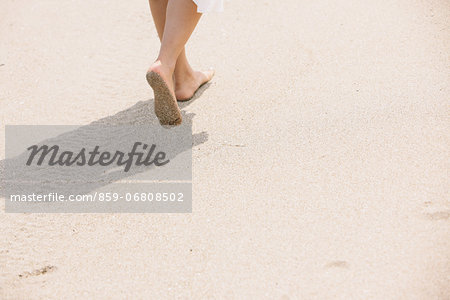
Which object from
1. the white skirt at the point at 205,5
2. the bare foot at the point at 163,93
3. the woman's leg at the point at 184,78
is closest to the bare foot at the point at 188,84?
the woman's leg at the point at 184,78

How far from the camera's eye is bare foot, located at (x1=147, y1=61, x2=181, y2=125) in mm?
2104

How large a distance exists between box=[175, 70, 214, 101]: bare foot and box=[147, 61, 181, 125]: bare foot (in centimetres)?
37

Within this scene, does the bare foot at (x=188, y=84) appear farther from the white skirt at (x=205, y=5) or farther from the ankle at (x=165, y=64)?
the white skirt at (x=205, y=5)

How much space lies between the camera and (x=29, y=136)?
250 cm

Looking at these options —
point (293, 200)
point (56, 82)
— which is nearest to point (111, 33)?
point (56, 82)

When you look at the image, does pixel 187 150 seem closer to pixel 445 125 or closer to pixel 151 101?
pixel 151 101

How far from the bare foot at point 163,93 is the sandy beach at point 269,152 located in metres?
0.20

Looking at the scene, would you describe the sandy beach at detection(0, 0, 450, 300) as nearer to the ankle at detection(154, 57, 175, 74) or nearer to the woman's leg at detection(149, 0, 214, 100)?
the woman's leg at detection(149, 0, 214, 100)

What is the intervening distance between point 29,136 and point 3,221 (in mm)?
650

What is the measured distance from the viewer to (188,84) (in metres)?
2.65

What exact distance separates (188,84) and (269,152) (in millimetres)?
743

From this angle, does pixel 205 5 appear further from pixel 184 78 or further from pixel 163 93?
pixel 184 78

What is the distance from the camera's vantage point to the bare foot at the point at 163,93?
2104mm

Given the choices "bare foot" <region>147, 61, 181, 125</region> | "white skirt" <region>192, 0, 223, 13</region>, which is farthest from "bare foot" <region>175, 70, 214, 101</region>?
"white skirt" <region>192, 0, 223, 13</region>
